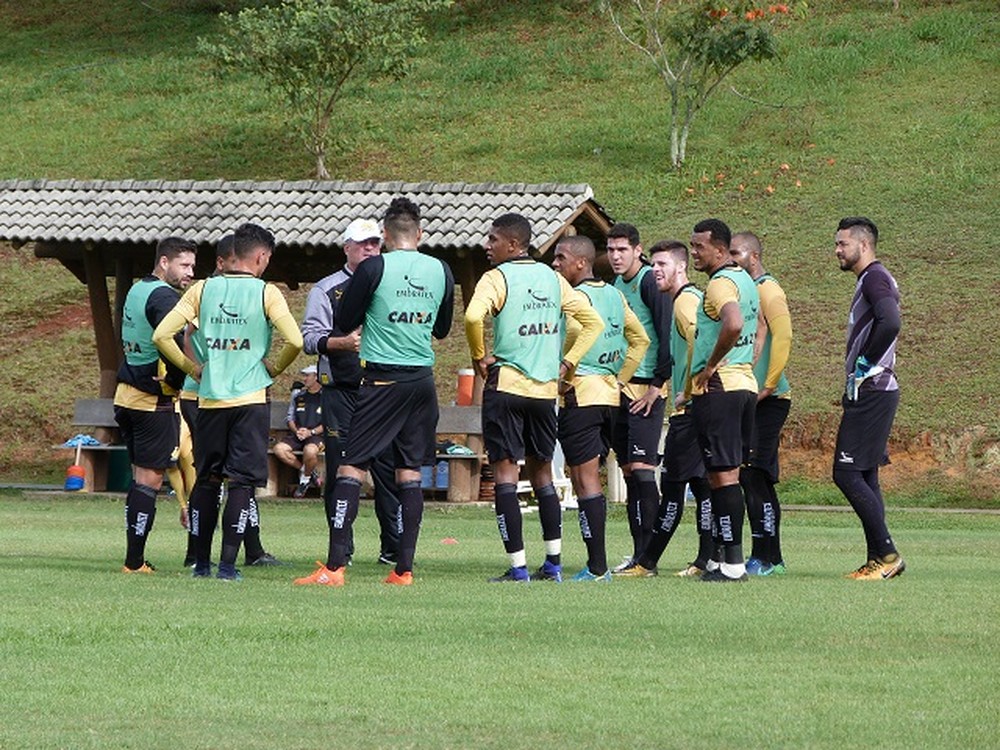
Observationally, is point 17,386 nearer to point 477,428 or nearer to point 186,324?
point 477,428

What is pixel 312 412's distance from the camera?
75.6 ft

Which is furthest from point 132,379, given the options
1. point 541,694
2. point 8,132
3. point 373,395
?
point 8,132

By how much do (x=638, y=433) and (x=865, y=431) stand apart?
1.63 metres

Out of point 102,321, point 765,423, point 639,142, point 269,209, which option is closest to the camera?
point 765,423

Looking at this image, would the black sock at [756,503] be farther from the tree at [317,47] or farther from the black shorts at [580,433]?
the tree at [317,47]

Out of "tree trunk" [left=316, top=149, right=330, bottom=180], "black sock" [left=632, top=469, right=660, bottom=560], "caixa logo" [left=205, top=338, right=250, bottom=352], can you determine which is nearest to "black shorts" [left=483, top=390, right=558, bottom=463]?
"black sock" [left=632, top=469, right=660, bottom=560]

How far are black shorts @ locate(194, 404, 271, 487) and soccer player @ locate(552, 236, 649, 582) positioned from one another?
1.98 metres

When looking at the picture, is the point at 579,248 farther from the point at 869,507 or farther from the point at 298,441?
the point at 298,441

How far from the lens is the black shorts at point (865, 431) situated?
12.2 m

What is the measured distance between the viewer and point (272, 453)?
921 inches

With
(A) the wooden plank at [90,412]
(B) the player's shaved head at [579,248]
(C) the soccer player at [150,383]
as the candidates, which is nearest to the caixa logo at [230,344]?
(C) the soccer player at [150,383]

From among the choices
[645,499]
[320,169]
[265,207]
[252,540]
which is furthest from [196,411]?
[320,169]

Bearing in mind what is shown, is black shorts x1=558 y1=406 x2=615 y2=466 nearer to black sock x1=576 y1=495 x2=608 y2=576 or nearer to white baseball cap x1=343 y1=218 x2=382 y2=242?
black sock x1=576 y1=495 x2=608 y2=576

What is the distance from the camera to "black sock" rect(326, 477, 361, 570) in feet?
37.3
